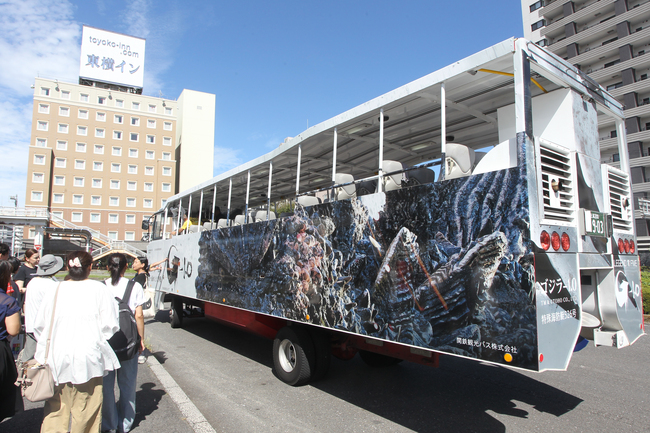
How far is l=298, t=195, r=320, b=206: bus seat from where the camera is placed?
197 inches

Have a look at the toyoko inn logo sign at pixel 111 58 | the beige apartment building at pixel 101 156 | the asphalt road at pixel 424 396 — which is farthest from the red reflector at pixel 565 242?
the toyoko inn logo sign at pixel 111 58

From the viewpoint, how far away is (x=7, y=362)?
3.09 metres

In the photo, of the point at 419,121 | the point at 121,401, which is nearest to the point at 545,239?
the point at 419,121

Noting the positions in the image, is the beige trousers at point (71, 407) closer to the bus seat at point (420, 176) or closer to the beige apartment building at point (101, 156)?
the bus seat at point (420, 176)

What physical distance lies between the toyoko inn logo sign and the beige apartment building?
14.0 feet

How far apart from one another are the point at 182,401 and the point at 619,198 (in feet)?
17.0

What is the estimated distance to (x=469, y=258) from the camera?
299 cm

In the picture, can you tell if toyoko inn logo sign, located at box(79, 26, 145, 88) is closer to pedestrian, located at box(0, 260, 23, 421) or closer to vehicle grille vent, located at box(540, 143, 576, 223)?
pedestrian, located at box(0, 260, 23, 421)

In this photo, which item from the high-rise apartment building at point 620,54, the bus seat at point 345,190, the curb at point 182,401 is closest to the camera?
the curb at point 182,401

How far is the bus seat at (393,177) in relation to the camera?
3.94m

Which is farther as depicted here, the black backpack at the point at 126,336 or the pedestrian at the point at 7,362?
the black backpack at the point at 126,336

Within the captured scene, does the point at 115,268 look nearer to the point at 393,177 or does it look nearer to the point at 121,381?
the point at 121,381

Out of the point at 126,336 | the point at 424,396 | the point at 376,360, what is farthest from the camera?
the point at 376,360

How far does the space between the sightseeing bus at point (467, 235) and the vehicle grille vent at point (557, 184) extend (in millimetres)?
16
